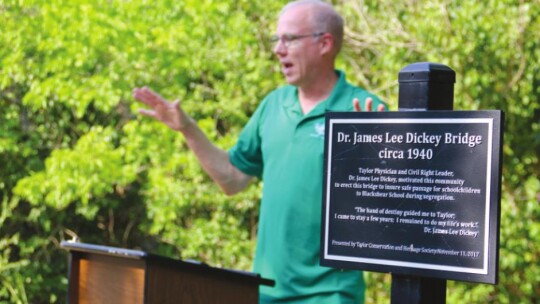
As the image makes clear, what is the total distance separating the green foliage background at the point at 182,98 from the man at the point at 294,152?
8.01 ft

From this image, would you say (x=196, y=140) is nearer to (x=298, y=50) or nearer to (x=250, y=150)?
(x=250, y=150)

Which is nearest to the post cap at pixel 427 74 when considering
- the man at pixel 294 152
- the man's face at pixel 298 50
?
the man at pixel 294 152

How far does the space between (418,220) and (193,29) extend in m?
4.88

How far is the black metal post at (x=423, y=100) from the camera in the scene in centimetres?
272

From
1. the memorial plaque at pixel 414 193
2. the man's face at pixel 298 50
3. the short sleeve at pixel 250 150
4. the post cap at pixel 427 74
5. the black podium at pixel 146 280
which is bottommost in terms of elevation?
the black podium at pixel 146 280

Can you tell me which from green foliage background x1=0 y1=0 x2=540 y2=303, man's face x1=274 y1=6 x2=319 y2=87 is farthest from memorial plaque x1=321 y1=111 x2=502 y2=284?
green foliage background x1=0 y1=0 x2=540 y2=303

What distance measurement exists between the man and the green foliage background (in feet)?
8.01

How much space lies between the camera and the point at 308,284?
3904 mm

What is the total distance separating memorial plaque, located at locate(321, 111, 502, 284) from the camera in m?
2.58

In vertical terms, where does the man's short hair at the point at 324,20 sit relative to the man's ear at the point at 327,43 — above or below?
above

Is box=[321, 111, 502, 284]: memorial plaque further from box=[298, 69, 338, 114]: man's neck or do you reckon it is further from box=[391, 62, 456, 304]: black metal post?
box=[298, 69, 338, 114]: man's neck

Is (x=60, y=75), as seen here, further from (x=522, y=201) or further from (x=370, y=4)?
(x=522, y=201)

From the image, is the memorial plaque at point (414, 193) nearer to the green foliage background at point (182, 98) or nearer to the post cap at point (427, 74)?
the post cap at point (427, 74)

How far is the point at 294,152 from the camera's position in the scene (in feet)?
13.3
